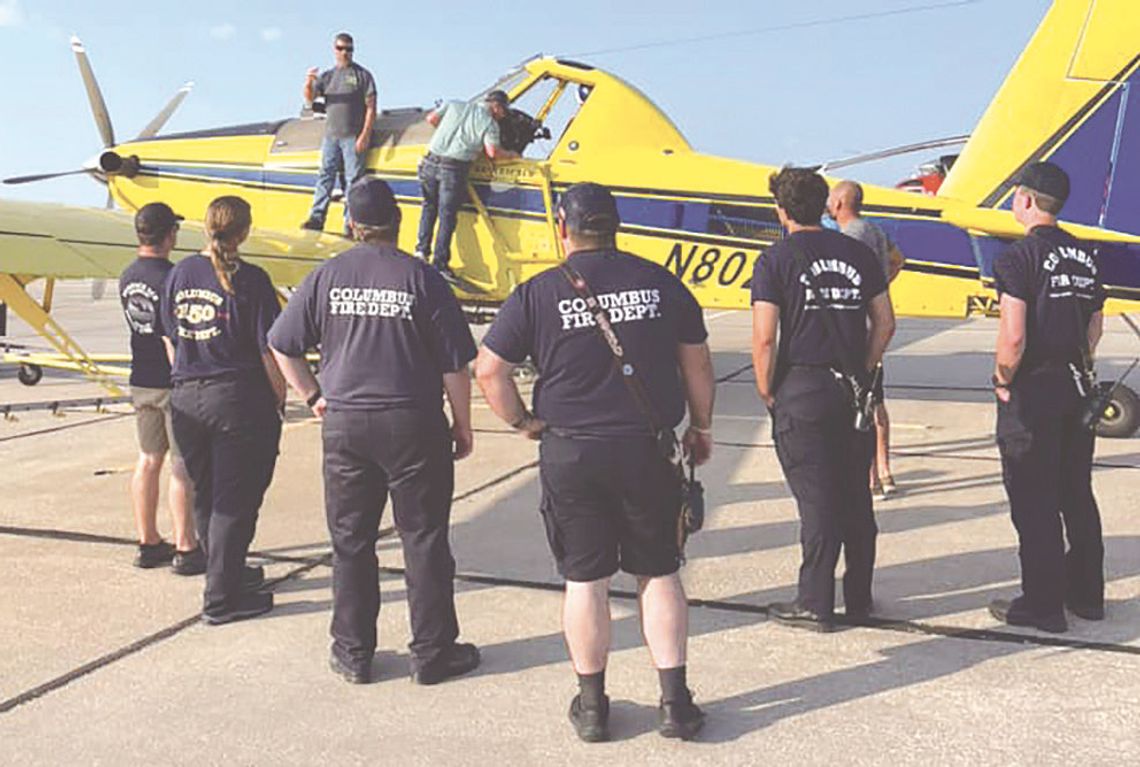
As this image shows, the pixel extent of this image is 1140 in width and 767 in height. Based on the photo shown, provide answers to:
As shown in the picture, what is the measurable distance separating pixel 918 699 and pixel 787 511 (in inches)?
99.3

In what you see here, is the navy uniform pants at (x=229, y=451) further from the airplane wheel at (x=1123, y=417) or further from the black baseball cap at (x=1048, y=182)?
the airplane wheel at (x=1123, y=417)

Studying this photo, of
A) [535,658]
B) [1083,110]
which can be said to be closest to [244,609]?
[535,658]

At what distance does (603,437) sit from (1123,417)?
21.4 ft

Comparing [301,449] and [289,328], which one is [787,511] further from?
[301,449]

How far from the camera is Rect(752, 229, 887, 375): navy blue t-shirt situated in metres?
3.88

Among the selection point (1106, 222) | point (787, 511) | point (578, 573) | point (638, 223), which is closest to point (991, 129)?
point (1106, 222)

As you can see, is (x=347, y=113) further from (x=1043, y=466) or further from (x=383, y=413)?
(x=1043, y=466)

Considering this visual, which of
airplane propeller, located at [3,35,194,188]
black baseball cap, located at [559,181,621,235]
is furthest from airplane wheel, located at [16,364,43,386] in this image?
black baseball cap, located at [559,181,621,235]

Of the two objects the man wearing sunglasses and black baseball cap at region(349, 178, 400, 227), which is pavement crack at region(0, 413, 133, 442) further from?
black baseball cap at region(349, 178, 400, 227)

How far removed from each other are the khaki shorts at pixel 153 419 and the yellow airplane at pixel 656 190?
1.88m

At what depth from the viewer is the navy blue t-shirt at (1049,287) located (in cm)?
393

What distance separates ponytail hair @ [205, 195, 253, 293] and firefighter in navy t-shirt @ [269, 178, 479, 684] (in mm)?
697

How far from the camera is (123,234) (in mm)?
7711

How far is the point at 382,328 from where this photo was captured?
3.45 metres
